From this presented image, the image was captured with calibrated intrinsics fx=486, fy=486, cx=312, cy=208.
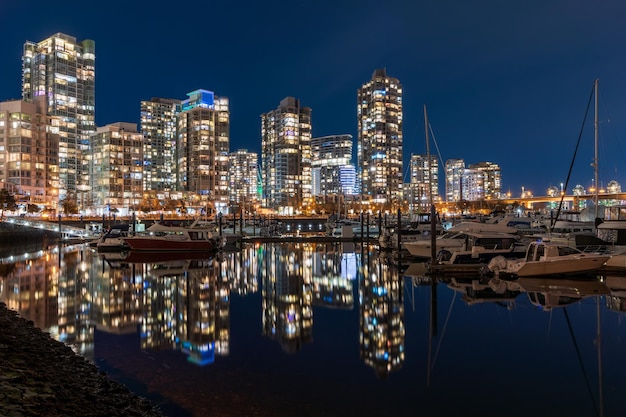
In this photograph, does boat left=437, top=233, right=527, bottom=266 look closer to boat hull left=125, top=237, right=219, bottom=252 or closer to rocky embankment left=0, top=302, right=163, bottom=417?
rocky embankment left=0, top=302, right=163, bottom=417

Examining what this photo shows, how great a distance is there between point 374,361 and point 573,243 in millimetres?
26183

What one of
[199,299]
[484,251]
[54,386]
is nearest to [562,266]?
[484,251]

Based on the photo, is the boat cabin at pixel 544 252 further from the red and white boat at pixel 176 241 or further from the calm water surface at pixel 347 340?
the red and white boat at pixel 176 241

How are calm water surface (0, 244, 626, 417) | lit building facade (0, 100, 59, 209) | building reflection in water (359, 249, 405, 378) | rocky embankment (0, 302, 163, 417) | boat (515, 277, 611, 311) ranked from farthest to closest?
lit building facade (0, 100, 59, 209) → boat (515, 277, 611, 311) → building reflection in water (359, 249, 405, 378) → calm water surface (0, 244, 626, 417) → rocky embankment (0, 302, 163, 417)

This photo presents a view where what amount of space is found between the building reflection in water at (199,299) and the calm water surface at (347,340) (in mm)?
92

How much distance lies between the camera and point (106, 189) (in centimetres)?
16800

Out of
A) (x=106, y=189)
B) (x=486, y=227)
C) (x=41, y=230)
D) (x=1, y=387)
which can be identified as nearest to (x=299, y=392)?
(x=1, y=387)

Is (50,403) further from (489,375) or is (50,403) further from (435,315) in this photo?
(435,315)

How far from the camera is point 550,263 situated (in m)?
24.4

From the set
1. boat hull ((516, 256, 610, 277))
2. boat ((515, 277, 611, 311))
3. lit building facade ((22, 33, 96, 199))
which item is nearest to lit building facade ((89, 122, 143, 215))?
lit building facade ((22, 33, 96, 199))

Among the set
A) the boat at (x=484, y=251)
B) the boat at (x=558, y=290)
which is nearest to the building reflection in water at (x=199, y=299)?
the boat at (x=484, y=251)

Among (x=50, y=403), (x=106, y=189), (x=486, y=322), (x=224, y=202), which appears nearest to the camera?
(x=50, y=403)

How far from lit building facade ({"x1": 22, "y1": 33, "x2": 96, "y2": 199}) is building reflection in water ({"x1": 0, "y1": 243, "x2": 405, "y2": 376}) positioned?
484ft

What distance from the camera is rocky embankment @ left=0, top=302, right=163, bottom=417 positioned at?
311 inches
